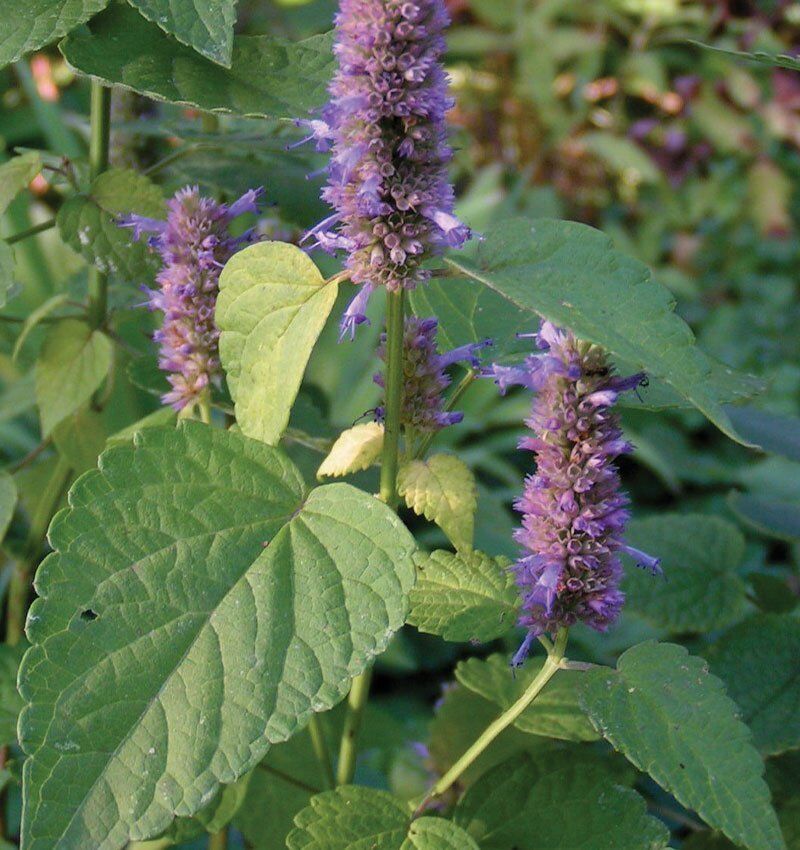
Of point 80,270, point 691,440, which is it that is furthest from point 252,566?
point 691,440

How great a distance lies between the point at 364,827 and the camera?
1044 millimetres

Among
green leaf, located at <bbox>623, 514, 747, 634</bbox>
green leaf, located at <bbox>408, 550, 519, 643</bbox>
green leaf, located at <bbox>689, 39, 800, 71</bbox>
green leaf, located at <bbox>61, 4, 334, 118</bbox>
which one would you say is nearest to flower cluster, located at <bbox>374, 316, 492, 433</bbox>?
green leaf, located at <bbox>408, 550, 519, 643</bbox>

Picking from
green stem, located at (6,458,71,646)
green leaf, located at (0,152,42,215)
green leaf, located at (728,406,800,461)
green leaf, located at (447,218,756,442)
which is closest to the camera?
green leaf, located at (447,218,756,442)

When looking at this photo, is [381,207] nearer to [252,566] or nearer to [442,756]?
[252,566]

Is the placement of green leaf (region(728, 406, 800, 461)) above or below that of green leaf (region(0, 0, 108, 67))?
below

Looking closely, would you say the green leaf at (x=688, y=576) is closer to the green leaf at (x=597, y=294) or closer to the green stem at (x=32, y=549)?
the green leaf at (x=597, y=294)

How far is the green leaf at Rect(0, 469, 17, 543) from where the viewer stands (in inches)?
47.9

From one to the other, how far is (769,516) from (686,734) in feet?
2.13

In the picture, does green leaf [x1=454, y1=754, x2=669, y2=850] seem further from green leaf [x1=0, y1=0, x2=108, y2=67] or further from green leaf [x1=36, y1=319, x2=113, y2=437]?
green leaf [x1=0, y1=0, x2=108, y2=67]

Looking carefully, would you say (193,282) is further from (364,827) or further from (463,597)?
(364,827)

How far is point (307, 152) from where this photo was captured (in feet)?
4.30

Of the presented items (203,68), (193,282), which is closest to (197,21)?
(203,68)

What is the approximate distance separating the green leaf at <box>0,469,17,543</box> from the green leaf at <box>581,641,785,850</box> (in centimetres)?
66

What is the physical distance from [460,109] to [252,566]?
4.64 m
